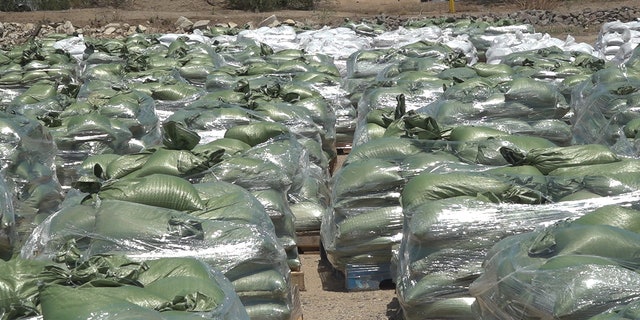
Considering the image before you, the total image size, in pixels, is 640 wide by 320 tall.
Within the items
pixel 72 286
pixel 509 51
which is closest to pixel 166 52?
pixel 509 51

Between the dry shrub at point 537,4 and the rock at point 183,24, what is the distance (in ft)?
26.3

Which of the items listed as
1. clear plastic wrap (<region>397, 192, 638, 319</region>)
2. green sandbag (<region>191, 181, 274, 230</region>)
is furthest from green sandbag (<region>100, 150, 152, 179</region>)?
clear plastic wrap (<region>397, 192, 638, 319</region>)

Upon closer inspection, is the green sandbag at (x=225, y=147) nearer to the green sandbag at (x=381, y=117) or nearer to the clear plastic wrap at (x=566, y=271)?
the green sandbag at (x=381, y=117)

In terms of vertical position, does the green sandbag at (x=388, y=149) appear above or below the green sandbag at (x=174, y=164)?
below

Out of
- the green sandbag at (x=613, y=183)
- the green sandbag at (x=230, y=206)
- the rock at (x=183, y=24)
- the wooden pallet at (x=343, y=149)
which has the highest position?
the green sandbag at (x=613, y=183)

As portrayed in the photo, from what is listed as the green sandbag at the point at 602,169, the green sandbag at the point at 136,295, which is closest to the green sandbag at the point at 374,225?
the green sandbag at the point at 602,169

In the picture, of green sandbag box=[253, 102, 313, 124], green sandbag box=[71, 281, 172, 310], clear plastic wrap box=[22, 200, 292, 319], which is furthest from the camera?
green sandbag box=[253, 102, 313, 124]

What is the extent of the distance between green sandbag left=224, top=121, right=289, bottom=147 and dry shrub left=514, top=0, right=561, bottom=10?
17120 mm

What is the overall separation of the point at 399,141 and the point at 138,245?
6.99 feet

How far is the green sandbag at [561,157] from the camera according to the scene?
4.85 m

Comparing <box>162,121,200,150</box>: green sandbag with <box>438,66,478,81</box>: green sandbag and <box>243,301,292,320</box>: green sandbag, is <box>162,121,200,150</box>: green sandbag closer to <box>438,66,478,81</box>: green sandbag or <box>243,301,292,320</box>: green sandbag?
<box>243,301,292,320</box>: green sandbag

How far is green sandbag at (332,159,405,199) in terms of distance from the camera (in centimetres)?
537

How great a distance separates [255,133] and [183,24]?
13.6 m

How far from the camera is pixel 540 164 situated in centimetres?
489
